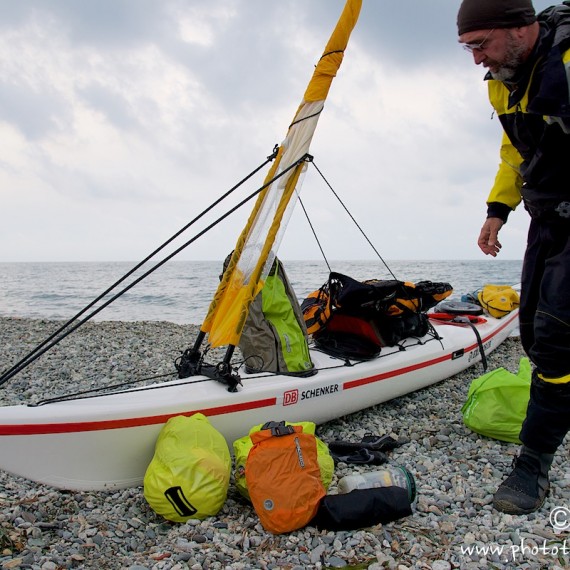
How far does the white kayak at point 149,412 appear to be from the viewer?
2869mm

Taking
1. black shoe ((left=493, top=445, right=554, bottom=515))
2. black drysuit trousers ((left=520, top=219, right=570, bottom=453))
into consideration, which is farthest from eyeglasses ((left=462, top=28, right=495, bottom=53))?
black shoe ((left=493, top=445, right=554, bottom=515))

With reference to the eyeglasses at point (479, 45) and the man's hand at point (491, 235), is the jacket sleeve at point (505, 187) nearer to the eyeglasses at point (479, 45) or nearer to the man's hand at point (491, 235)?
the man's hand at point (491, 235)

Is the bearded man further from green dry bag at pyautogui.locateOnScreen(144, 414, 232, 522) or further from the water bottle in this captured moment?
green dry bag at pyautogui.locateOnScreen(144, 414, 232, 522)

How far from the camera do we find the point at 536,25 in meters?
2.50

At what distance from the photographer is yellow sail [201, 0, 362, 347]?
365cm

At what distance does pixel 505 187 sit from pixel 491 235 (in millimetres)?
303

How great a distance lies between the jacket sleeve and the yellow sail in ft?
4.33

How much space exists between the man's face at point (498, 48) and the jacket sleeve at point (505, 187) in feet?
1.89

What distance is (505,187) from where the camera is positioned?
10.3 feet

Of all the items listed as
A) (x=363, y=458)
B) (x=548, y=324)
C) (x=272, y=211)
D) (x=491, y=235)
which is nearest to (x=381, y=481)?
(x=363, y=458)

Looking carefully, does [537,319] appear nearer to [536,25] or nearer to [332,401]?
[536,25]

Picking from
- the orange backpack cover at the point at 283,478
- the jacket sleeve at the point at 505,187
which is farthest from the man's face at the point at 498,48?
the orange backpack cover at the point at 283,478

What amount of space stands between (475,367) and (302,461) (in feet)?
13.8

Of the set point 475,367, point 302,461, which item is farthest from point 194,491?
point 475,367
